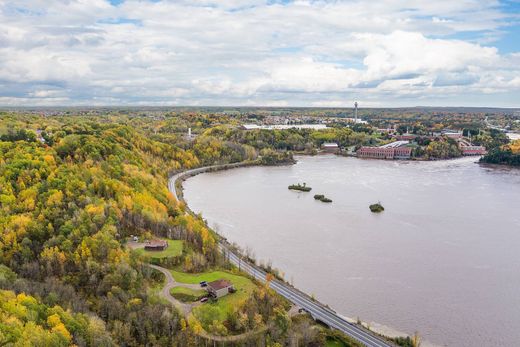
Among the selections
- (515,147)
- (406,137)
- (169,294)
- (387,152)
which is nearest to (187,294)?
(169,294)

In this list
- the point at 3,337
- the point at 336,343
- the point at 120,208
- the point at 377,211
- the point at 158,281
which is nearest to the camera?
the point at 3,337

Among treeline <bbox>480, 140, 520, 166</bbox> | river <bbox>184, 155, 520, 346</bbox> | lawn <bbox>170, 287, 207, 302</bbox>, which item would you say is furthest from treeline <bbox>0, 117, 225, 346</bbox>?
treeline <bbox>480, 140, 520, 166</bbox>

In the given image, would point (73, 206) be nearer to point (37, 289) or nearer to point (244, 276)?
point (37, 289)

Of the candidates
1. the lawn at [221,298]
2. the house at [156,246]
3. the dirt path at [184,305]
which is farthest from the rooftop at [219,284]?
the house at [156,246]

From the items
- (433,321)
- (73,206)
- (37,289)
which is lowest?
(433,321)

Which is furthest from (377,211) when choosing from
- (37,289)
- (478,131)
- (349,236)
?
(478,131)
